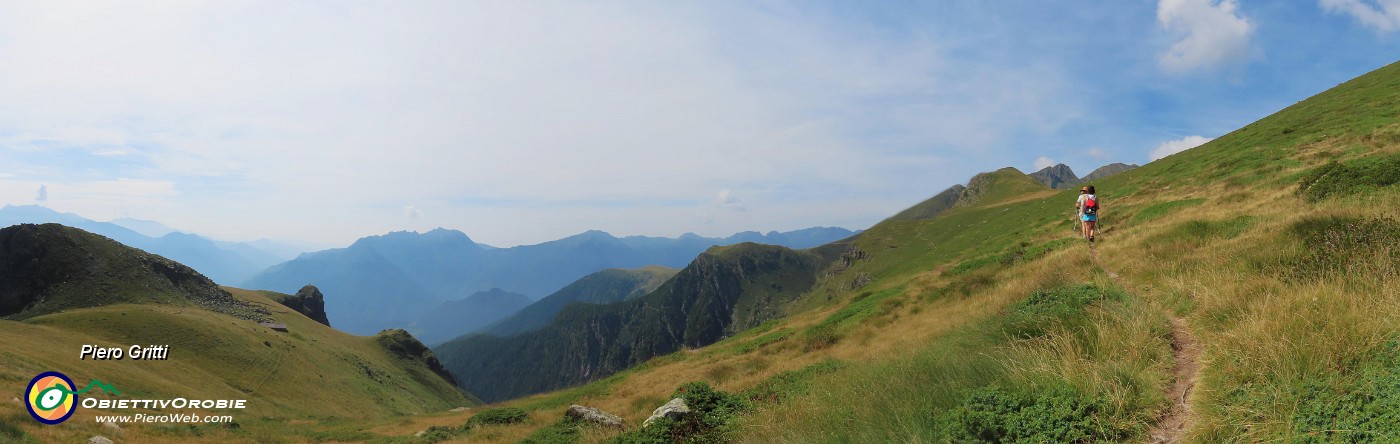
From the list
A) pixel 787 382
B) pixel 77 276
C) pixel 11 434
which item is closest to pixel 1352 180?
pixel 787 382

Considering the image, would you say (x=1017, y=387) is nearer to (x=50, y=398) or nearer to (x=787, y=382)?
(x=787, y=382)

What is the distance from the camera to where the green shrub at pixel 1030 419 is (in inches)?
184

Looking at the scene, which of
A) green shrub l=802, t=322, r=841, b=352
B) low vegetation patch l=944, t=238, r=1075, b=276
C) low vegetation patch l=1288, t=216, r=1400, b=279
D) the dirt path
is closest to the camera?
the dirt path

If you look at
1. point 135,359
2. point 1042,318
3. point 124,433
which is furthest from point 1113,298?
point 135,359

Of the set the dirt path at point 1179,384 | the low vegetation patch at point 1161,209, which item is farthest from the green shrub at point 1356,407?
the low vegetation patch at point 1161,209

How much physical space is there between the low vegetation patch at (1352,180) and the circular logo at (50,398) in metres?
48.9

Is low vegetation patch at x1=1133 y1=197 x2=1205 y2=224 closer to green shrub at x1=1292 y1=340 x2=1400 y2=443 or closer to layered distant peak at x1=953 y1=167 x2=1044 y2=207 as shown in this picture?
green shrub at x1=1292 y1=340 x2=1400 y2=443

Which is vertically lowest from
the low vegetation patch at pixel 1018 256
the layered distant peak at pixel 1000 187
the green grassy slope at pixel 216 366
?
the green grassy slope at pixel 216 366

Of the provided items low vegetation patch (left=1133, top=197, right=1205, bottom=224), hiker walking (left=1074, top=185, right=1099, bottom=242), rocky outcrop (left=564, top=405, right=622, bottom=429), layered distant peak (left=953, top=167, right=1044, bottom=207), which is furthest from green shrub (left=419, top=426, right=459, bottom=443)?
layered distant peak (left=953, top=167, right=1044, bottom=207)

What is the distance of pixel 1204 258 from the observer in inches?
401

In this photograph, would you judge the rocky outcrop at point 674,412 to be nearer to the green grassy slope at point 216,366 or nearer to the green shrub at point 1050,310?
the green shrub at point 1050,310

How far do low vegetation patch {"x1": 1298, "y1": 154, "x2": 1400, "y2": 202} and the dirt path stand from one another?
514 inches

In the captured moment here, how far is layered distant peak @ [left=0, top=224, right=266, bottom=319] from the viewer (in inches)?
3944

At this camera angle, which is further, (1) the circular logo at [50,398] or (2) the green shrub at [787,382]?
(1) the circular logo at [50,398]
